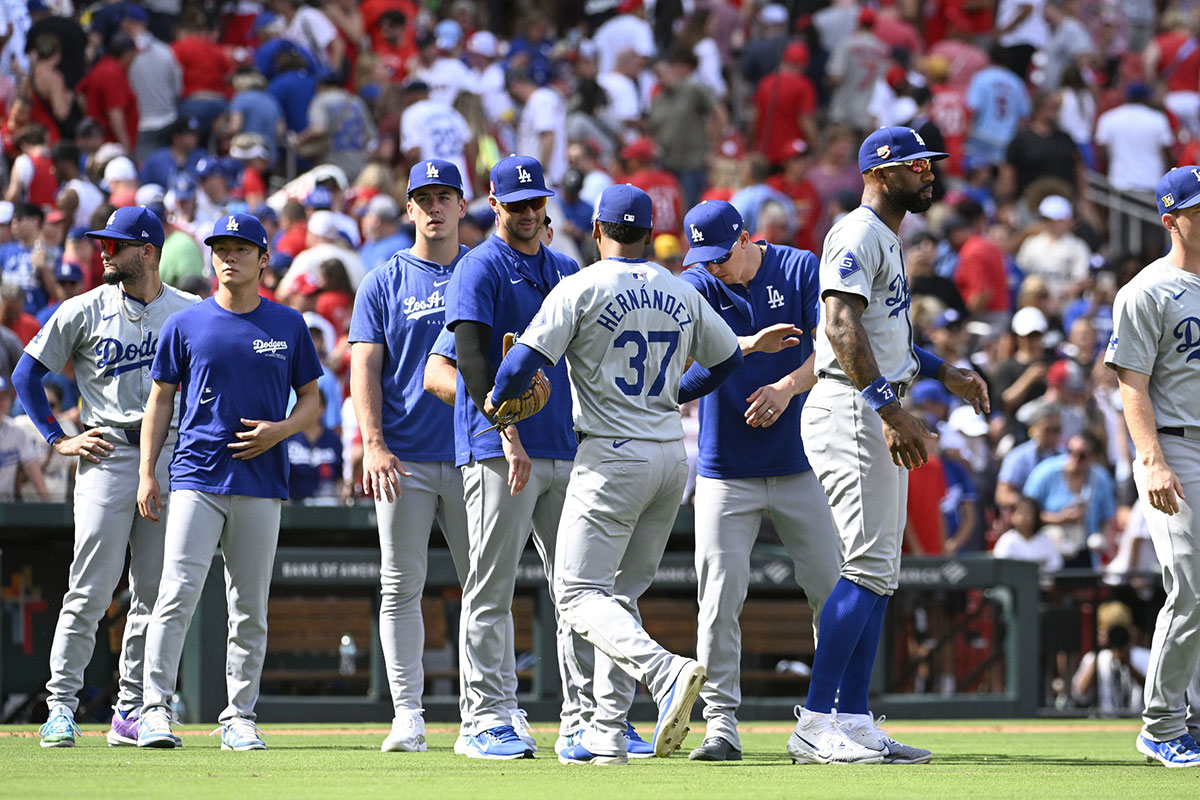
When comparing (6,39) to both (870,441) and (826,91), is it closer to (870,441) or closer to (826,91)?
(826,91)

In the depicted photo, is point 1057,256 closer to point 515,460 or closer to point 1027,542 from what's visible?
point 1027,542

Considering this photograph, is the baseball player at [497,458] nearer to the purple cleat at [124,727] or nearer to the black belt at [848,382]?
the black belt at [848,382]

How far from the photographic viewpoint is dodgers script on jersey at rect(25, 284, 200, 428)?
8570 millimetres

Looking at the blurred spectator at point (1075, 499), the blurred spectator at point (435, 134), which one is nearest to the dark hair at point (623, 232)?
the blurred spectator at point (1075, 499)

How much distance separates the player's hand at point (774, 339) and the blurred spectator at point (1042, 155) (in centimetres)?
1340

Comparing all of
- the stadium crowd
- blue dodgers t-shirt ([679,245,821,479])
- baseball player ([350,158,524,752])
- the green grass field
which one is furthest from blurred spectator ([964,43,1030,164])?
baseball player ([350,158,524,752])

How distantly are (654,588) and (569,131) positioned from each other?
8445mm

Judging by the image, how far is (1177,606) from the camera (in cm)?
746

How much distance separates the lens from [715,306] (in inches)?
320

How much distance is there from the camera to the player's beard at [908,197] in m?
7.62

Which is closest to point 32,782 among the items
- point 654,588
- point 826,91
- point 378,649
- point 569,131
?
point 378,649

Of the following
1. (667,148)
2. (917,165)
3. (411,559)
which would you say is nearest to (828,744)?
(411,559)

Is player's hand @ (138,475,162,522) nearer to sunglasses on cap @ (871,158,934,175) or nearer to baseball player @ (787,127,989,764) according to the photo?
baseball player @ (787,127,989,764)

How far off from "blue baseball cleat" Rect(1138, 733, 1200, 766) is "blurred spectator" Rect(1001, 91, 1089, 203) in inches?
531
